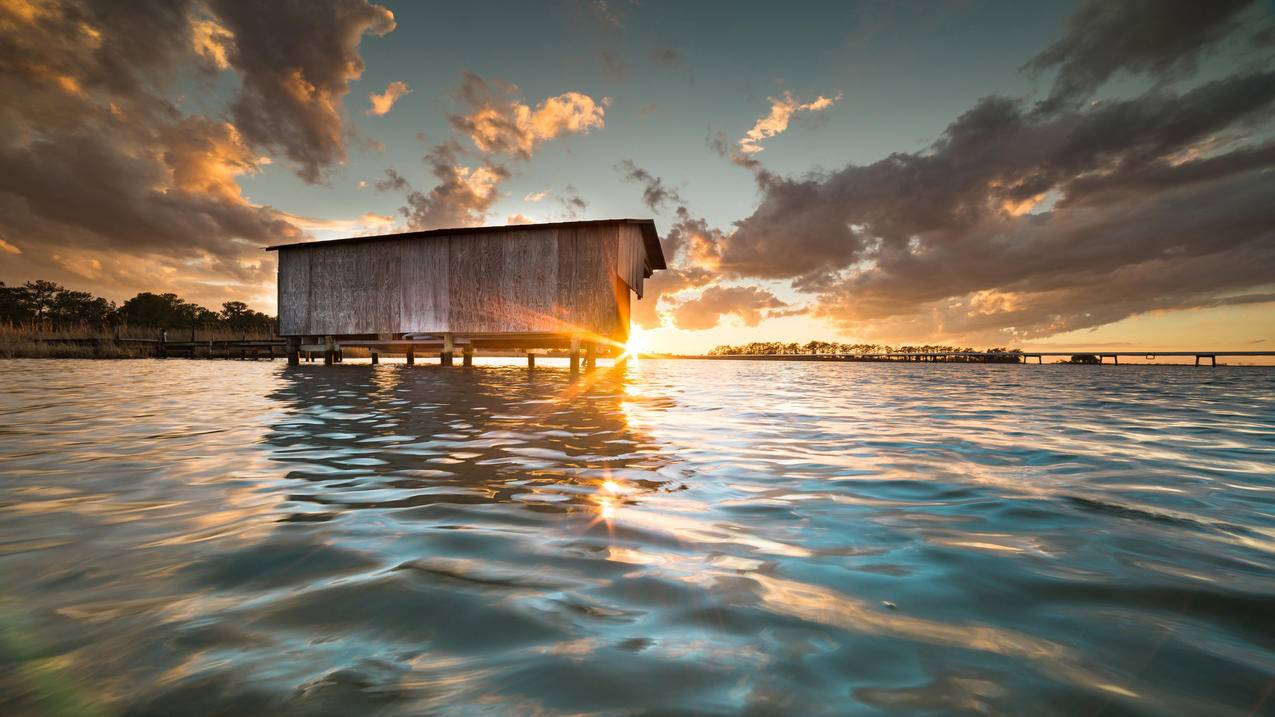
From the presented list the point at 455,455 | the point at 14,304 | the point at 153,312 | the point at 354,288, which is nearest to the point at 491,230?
the point at 354,288

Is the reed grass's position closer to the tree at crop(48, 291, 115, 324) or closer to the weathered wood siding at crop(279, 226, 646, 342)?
the weathered wood siding at crop(279, 226, 646, 342)

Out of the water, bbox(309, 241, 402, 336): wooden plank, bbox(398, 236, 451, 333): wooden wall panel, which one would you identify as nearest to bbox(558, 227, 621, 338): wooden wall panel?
bbox(398, 236, 451, 333): wooden wall panel

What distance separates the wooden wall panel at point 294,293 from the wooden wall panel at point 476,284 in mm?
6510

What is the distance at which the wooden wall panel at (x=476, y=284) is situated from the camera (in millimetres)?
18281

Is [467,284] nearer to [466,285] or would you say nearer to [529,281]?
[466,285]

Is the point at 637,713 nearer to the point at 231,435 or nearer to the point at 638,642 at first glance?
the point at 638,642

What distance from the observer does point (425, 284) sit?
1903 centimetres

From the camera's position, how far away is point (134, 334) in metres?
34.9

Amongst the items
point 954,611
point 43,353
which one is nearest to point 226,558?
point 954,611

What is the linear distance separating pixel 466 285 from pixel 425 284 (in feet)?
5.59

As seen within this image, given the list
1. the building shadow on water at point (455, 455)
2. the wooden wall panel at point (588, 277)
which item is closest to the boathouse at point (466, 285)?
the wooden wall panel at point (588, 277)

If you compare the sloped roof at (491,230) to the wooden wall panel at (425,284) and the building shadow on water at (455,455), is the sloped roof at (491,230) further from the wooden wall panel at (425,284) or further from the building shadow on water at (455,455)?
the building shadow on water at (455,455)

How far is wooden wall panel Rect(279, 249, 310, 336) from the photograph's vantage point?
2031 centimetres

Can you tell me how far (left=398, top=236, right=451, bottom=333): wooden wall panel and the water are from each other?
14.8 m
